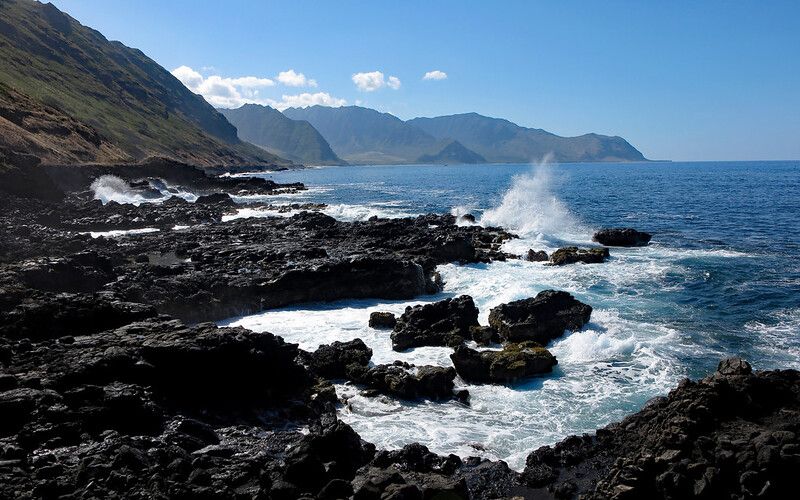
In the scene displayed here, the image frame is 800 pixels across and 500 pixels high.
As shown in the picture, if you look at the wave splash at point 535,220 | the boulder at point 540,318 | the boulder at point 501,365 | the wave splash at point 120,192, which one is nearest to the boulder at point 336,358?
the boulder at point 501,365

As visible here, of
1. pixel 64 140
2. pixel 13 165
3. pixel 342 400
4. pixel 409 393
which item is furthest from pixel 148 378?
pixel 64 140

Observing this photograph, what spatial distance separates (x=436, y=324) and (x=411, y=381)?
22.4 ft

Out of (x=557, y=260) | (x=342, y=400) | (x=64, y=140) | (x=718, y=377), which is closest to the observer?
(x=718, y=377)

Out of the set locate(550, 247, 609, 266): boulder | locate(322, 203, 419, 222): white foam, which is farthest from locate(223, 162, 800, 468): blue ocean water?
locate(322, 203, 419, 222): white foam

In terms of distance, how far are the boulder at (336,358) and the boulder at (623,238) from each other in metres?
36.2

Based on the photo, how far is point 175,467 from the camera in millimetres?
12133

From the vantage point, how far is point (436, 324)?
26328mm

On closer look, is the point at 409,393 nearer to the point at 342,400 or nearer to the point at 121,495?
the point at 342,400

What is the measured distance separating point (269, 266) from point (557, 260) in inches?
891

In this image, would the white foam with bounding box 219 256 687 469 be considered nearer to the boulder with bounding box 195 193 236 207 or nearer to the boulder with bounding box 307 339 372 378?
the boulder with bounding box 307 339 372 378

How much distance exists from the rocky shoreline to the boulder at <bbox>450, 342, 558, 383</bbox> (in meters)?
0.06

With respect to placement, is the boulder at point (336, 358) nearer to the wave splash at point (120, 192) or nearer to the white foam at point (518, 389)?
the white foam at point (518, 389)

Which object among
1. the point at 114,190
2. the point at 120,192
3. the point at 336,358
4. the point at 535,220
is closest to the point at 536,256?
the point at 535,220

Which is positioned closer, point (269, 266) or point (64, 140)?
point (269, 266)
